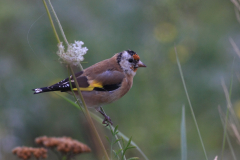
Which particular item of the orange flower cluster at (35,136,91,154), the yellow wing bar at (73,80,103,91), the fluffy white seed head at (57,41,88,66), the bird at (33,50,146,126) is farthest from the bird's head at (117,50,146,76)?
the fluffy white seed head at (57,41,88,66)

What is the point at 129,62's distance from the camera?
9.57ft

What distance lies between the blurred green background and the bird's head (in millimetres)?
853


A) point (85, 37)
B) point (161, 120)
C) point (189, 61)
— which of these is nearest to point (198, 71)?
point (189, 61)

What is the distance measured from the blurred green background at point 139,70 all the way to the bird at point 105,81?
87cm

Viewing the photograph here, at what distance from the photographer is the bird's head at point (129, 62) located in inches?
114

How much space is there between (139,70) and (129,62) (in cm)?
98

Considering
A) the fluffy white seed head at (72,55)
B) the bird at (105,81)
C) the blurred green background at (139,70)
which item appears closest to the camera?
the fluffy white seed head at (72,55)

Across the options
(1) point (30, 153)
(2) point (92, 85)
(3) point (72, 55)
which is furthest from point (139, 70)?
(3) point (72, 55)

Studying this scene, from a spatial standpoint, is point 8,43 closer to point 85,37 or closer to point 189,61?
point 85,37

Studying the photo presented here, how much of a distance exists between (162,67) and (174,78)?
0.21 m

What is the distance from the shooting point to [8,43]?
13.7 feet

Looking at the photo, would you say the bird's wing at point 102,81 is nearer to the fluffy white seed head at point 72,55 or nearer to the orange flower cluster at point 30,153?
the orange flower cluster at point 30,153

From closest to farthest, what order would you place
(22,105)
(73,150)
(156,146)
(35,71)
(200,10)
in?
(73,150) < (156,146) < (22,105) < (35,71) < (200,10)

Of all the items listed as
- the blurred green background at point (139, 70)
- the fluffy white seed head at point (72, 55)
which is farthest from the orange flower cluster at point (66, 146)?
the fluffy white seed head at point (72, 55)
